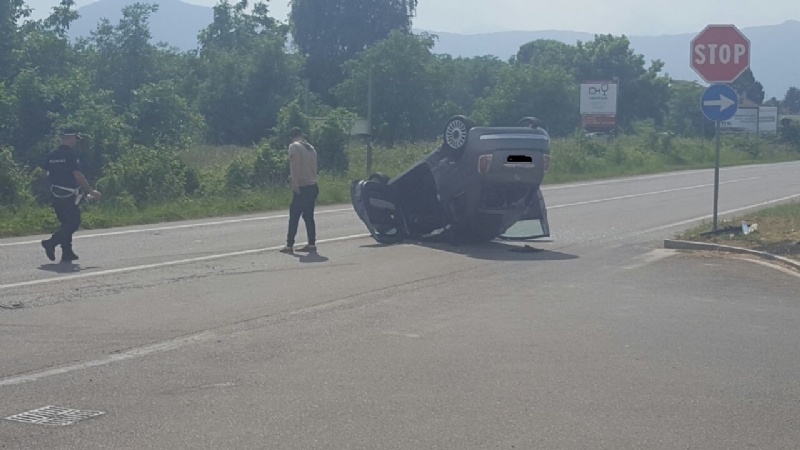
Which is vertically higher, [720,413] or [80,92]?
[80,92]

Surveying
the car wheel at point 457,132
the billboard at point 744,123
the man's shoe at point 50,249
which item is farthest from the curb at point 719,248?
the billboard at point 744,123

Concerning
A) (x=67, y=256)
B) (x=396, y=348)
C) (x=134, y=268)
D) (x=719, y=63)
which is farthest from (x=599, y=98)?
(x=396, y=348)

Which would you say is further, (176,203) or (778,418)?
(176,203)

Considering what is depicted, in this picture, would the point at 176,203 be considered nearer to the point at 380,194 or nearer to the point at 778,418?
the point at 380,194

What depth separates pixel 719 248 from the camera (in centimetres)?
1598

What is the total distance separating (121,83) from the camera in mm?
58719

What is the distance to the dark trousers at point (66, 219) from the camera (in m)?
13.5

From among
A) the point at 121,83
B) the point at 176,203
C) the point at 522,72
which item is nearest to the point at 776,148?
the point at 522,72

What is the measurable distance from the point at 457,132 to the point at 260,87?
148ft

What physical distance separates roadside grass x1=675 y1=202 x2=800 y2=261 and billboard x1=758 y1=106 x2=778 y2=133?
82.6 metres

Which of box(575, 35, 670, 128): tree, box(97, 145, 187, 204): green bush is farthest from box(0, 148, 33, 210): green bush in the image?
box(575, 35, 670, 128): tree

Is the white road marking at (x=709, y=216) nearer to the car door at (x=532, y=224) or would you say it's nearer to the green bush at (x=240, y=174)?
the car door at (x=532, y=224)

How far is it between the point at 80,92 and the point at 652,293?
2699 cm

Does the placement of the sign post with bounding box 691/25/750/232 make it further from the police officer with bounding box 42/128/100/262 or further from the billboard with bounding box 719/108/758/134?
the billboard with bounding box 719/108/758/134
